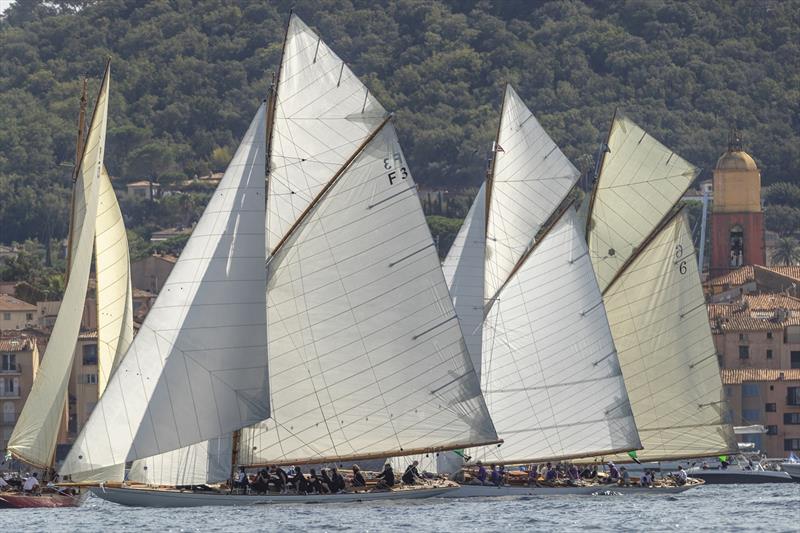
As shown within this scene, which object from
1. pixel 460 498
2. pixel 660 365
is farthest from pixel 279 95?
pixel 660 365

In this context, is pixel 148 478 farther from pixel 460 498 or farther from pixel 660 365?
pixel 660 365

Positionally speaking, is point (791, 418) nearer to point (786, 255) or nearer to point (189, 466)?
point (786, 255)

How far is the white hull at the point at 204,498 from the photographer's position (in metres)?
65.2

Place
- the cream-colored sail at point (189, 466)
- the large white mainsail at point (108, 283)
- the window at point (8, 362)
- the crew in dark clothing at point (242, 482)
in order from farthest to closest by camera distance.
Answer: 1. the window at point (8, 362)
2. the large white mainsail at point (108, 283)
3. the crew in dark clothing at point (242, 482)
4. the cream-colored sail at point (189, 466)

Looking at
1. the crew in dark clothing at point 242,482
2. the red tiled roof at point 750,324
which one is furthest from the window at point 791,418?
the crew in dark clothing at point 242,482

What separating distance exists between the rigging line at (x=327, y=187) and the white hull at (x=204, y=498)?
6.76 meters

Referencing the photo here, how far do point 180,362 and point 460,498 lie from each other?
13.8 m

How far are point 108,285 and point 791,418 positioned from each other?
61.4m

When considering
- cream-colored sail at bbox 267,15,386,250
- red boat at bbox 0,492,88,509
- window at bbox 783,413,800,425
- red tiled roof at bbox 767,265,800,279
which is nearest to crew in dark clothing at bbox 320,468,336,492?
cream-colored sail at bbox 267,15,386,250

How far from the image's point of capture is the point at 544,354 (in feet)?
245

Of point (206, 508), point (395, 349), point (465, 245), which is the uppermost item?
point (465, 245)

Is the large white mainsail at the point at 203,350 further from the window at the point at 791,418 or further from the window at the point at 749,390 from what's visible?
the window at the point at 791,418

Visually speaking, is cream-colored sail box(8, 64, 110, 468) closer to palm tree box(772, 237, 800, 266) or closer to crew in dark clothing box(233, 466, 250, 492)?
crew in dark clothing box(233, 466, 250, 492)

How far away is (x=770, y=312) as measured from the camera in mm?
136875
